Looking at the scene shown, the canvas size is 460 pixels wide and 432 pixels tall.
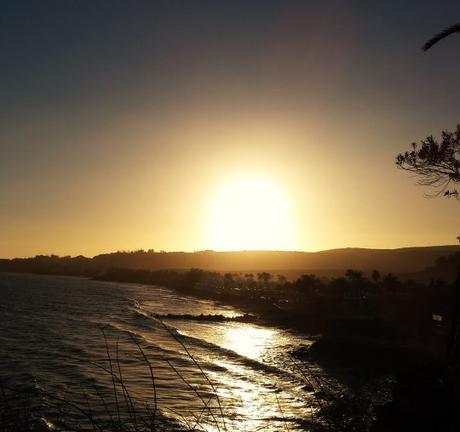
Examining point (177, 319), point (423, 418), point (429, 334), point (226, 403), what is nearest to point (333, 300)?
point (177, 319)

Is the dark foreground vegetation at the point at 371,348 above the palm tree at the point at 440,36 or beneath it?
beneath

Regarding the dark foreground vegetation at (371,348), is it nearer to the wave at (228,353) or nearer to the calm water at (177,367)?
the calm water at (177,367)

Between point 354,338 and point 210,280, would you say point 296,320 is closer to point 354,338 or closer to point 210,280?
point 354,338

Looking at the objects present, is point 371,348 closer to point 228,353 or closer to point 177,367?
point 228,353

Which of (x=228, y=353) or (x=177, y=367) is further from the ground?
(x=177, y=367)

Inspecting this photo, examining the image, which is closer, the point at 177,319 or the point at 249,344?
the point at 249,344

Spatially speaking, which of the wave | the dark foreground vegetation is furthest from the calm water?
the dark foreground vegetation

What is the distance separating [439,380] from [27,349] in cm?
3013

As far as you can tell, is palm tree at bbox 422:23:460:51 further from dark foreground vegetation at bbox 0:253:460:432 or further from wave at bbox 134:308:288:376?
wave at bbox 134:308:288:376

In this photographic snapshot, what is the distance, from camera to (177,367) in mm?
31109

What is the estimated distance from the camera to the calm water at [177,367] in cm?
2047

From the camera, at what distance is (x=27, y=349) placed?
35.5 meters

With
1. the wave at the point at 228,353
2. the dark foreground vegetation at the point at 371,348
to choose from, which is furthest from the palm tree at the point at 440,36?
the wave at the point at 228,353

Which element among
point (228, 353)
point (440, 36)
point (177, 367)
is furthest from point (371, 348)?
point (440, 36)
